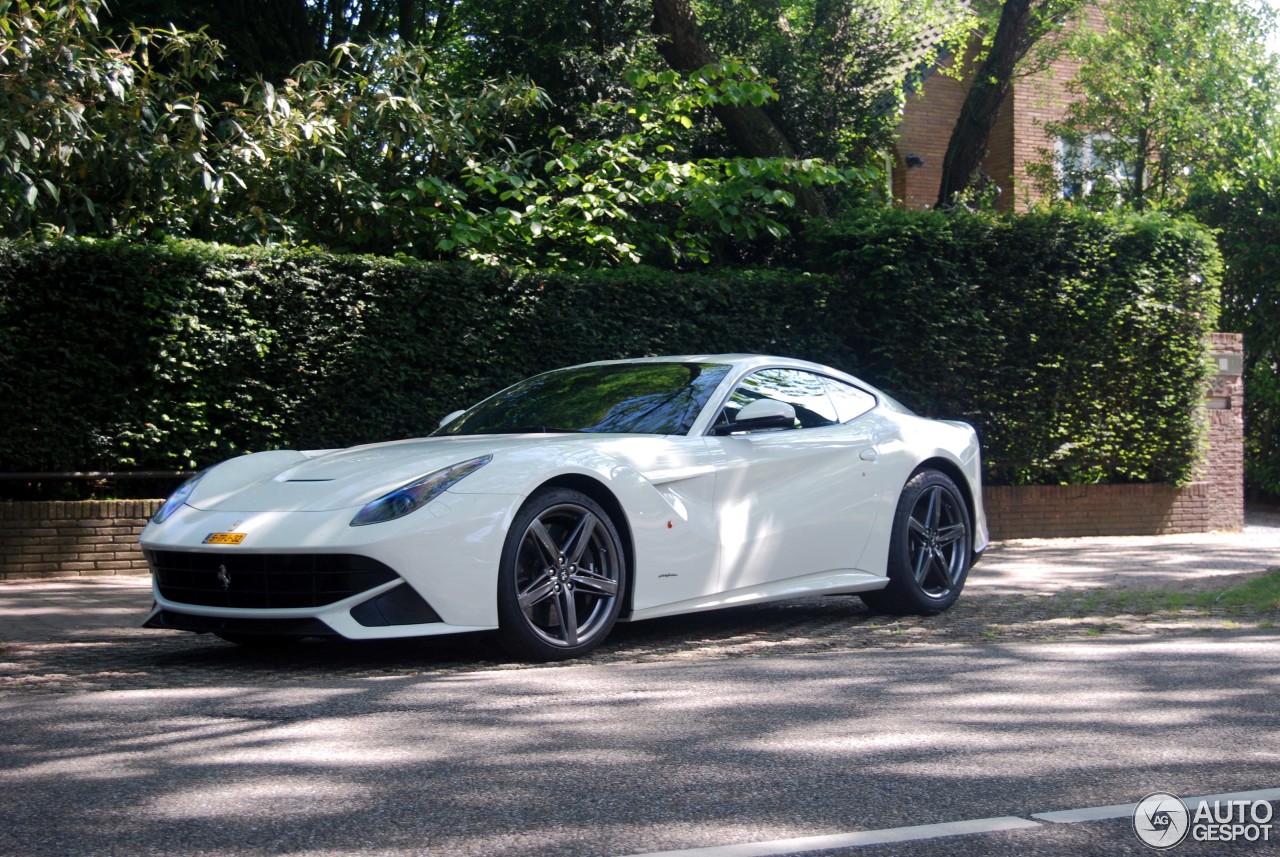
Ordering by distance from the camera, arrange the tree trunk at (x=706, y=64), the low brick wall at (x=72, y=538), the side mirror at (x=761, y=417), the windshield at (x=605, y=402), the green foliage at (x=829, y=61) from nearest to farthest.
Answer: the side mirror at (x=761, y=417) → the windshield at (x=605, y=402) → the low brick wall at (x=72, y=538) → the tree trunk at (x=706, y=64) → the green foliage at (x=829, y=61)

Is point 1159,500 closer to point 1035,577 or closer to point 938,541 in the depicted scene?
point 1035,577

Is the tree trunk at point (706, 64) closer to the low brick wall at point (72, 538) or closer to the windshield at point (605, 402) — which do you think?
the low brick wall at point (72, 538)

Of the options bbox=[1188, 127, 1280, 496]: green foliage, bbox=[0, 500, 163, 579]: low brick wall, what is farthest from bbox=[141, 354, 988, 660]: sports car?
bbox=[1188, 127, 1280, 496]: green foliage

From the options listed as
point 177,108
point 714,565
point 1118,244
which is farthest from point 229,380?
point 1118,244

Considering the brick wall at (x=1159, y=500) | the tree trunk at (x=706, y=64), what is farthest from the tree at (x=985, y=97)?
the brick wall at (x=1159, y=500)

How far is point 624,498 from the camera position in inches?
251

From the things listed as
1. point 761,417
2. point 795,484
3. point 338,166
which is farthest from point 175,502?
point 338,166

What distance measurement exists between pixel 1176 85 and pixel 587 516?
55.3ft

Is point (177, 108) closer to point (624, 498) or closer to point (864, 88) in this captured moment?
point (624, 498)

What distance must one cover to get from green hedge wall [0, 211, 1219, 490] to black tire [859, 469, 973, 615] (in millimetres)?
4346

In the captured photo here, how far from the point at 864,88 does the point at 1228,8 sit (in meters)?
5.68

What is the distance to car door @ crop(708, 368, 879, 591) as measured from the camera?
273 inches

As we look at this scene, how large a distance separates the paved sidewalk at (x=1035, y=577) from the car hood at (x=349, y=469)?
4.88 ft

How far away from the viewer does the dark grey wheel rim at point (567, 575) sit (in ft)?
19.9
